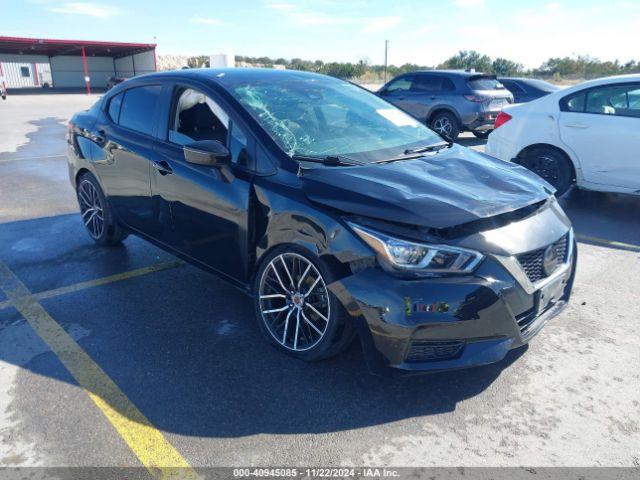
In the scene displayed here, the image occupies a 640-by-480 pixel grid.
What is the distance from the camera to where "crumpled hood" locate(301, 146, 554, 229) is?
2650 millimetres

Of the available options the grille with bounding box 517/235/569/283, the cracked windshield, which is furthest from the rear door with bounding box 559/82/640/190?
the grille with bounding box 517/235/569/283

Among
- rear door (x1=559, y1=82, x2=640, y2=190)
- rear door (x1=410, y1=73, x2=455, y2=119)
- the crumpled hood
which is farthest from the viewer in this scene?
rear door (x1=410, y1=73, x2=455, y2=119)

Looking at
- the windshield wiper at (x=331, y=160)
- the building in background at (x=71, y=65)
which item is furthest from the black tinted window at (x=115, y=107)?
the building in background at (x=71, y=65)

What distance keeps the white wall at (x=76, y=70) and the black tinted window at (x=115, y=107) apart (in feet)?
162

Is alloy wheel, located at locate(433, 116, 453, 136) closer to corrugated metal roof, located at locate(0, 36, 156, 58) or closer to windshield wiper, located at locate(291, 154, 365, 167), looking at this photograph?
windshield wiper, located at locate(291, 154, 365, 167)

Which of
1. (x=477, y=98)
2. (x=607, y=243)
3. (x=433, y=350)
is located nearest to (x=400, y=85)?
(x=477, y=98)

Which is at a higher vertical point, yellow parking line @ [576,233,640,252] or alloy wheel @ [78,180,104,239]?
alloy wheel @ [78,180,104,239]

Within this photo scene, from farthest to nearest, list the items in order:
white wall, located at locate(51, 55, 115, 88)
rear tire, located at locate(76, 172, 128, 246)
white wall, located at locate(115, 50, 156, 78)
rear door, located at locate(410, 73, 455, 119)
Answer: white wall, located at locate(51, 55, 115, 88) < white wall, located at locate(115, 50, 156, 78) < rear door, located at locate(410, 73, 455, 119) < rear tire, located at locate(76, 172, 128, 246)

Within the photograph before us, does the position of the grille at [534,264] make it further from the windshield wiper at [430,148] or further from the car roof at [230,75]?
the car roof at [230,75]

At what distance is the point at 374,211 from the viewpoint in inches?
106

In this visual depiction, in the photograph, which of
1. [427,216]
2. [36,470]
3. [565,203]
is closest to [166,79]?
[427,216]

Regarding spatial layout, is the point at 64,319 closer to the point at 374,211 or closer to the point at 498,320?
the point at 374,211

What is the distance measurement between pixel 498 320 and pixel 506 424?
54cm

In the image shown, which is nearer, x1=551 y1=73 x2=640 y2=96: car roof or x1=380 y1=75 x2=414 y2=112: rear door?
x1=551 y1=73 x2=640 y2=96: car roof
